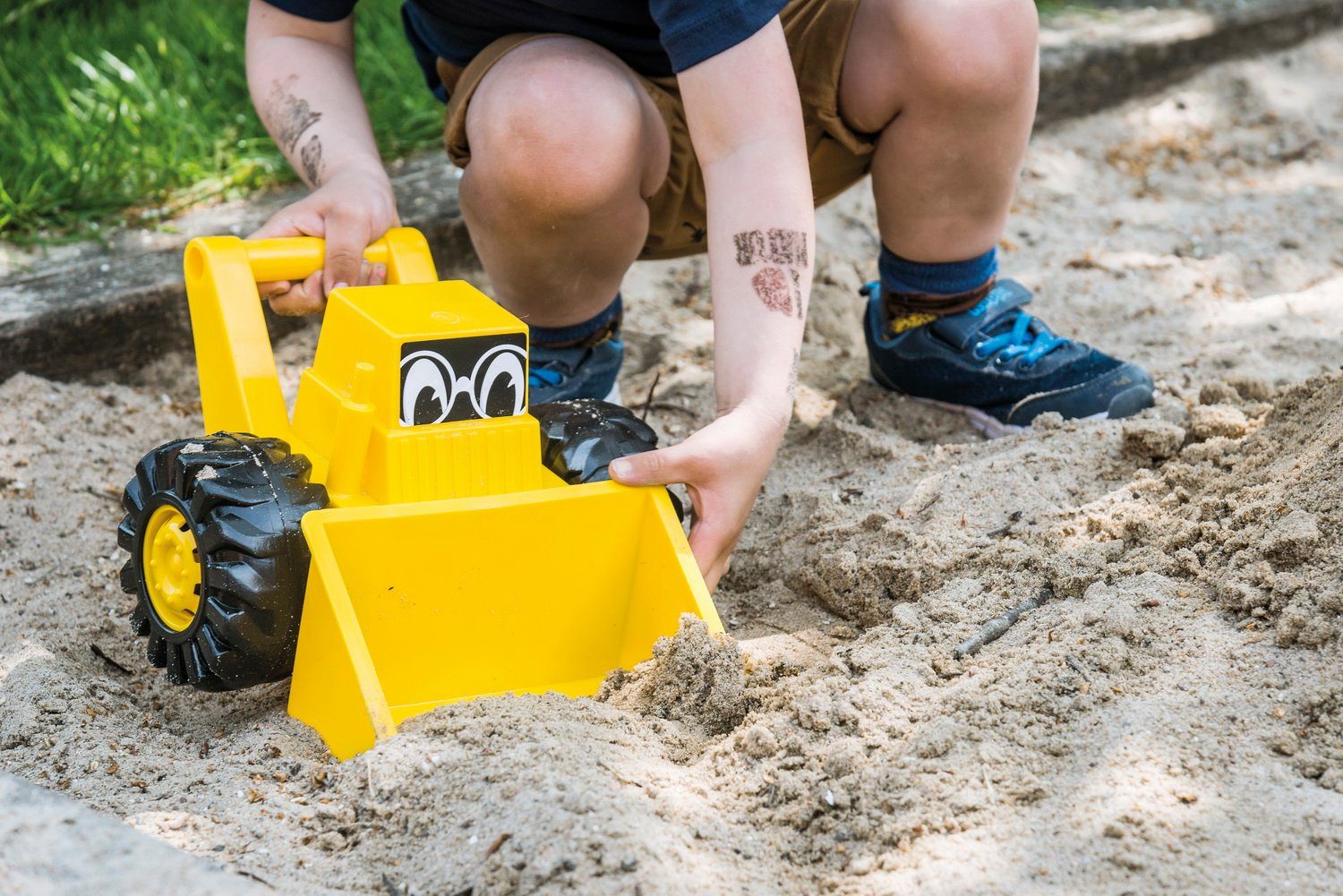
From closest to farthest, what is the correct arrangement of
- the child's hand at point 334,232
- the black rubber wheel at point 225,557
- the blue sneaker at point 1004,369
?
the black rubber wheel at point 225,557, the child's hand at point 334,232, the blue sneaker at point 1004,369

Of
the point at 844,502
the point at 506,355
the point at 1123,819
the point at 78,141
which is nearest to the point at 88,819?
the point at 506,355

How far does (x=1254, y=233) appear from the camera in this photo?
8.77ft

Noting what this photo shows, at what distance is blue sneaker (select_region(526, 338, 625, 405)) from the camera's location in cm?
182

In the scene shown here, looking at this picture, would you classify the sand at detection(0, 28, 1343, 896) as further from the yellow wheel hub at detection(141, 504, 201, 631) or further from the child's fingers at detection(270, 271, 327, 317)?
the child's fingers at detection(270, 271, 327, 317)

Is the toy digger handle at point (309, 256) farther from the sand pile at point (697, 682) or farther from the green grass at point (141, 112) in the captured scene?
the green grass at point (141, 112)

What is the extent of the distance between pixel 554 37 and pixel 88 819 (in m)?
1.11

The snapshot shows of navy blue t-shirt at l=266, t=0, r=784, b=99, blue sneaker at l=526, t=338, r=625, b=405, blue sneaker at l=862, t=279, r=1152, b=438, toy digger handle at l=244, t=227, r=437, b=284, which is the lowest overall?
blue sneaker at l=862, t=279, r=1152, b=438

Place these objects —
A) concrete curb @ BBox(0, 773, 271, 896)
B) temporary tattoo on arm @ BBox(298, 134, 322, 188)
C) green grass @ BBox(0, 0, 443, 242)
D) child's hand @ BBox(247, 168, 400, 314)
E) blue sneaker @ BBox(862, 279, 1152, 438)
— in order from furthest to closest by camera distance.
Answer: green grass @ BBox(0, 0, 443, 242) → blue sneaker @ BBox(862, 279, 1152, 438) → temporary tattoo on arm @ BBox(298, 134, 322, 188) → child's hand @ BBox(247, 168, 400, 314) → concrete curb @ BBox(0, 773, 271, 896)

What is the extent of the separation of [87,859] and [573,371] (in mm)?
1051

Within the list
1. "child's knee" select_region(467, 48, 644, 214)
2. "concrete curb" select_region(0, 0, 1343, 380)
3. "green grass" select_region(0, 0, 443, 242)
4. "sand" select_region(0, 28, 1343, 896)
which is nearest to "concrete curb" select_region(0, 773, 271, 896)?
"sand" select_region(0, 28, 1343, 896)

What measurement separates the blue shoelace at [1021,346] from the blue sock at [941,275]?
8cm

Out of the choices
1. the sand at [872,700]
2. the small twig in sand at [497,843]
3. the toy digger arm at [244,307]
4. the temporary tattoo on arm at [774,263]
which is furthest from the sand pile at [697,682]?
the toy digger arm at [244,307]

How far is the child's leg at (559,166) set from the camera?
1.59 m

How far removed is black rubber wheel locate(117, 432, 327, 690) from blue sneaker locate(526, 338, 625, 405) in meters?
0.57
